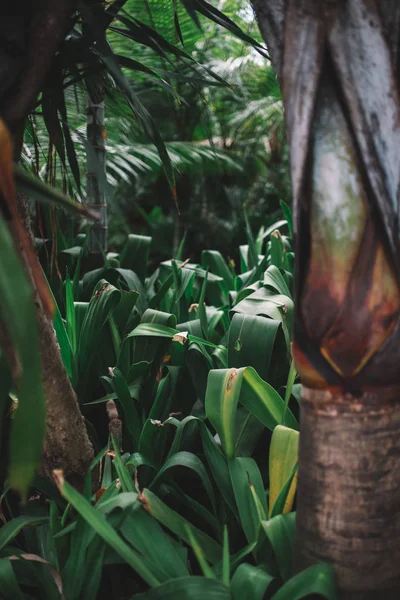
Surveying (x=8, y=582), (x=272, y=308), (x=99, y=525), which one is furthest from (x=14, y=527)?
(x=272, y=308)

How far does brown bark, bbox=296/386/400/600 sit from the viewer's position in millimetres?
532

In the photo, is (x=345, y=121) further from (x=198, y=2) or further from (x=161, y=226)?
(x=161, y=226)

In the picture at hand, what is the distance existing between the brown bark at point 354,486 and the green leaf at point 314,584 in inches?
0.4

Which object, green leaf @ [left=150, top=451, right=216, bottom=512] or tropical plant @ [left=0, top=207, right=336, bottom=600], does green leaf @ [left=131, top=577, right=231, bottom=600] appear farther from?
green leaf @ [left=150, top=451, right=216, bottom=512]

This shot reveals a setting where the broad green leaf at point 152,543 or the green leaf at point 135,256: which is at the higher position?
the green leaf at point 135,256

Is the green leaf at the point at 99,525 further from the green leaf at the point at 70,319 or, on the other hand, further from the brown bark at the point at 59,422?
the green leaf at the point at 70,319

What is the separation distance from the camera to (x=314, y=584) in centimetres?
54

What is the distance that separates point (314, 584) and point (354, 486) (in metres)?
0.10

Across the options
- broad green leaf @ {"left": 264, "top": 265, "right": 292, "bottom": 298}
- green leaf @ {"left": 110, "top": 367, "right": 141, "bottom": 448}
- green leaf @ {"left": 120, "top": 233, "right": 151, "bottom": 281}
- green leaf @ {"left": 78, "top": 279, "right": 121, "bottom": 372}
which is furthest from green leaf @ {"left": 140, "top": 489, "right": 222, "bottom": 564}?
green leaf @ {"left": 120, "top": 233, "right": 151, "bottom": 281}

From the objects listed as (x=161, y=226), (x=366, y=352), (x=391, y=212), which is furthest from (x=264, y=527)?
(x=161, y=226)

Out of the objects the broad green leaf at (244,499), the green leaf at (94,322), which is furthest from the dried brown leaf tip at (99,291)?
the broad green leaf at (244,499)

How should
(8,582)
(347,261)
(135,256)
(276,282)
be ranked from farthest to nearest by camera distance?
(135,256) → (276,282) → (8,582) → (347,261)

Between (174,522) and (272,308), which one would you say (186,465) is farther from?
(272,308)

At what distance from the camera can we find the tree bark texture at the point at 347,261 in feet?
1.61
